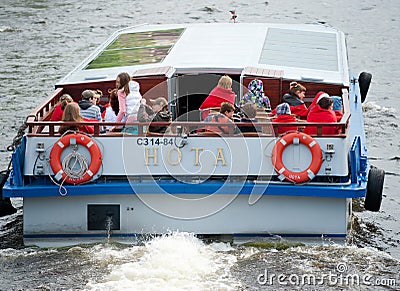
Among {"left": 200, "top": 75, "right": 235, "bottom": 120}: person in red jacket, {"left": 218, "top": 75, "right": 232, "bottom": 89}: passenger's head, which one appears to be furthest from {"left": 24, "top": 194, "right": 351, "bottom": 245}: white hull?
{"left": 218, "top": 75, "right": 232, "bottom": 89}: passenger's head

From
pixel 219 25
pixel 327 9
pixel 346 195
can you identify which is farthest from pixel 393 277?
pixel 327 9

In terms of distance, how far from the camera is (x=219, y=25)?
45.9 feet

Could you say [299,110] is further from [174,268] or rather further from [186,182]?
[174,268]

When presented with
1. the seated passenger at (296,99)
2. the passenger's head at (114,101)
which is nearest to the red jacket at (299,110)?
the seated passenger at (296,99)

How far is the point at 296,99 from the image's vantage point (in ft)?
35.0

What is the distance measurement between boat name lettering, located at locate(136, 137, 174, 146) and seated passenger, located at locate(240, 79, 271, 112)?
4.78 ft

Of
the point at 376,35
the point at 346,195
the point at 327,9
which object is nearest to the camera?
the point at 346,195

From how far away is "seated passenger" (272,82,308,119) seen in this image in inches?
418

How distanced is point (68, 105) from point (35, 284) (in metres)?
1.89

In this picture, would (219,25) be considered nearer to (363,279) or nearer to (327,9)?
(363,279)

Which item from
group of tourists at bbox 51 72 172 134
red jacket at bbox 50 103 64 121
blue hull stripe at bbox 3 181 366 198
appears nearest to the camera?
blue hull stripe at bbox 3 181 366 198

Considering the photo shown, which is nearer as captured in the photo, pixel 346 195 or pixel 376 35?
pixel 346 195

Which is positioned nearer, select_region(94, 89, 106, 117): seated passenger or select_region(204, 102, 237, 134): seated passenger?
select_region(204, 102, 237, 134): seated passenger

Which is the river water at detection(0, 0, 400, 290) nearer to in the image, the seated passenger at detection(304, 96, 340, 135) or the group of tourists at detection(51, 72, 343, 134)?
the group of tourists at detection(51, 72, 343, 134)
